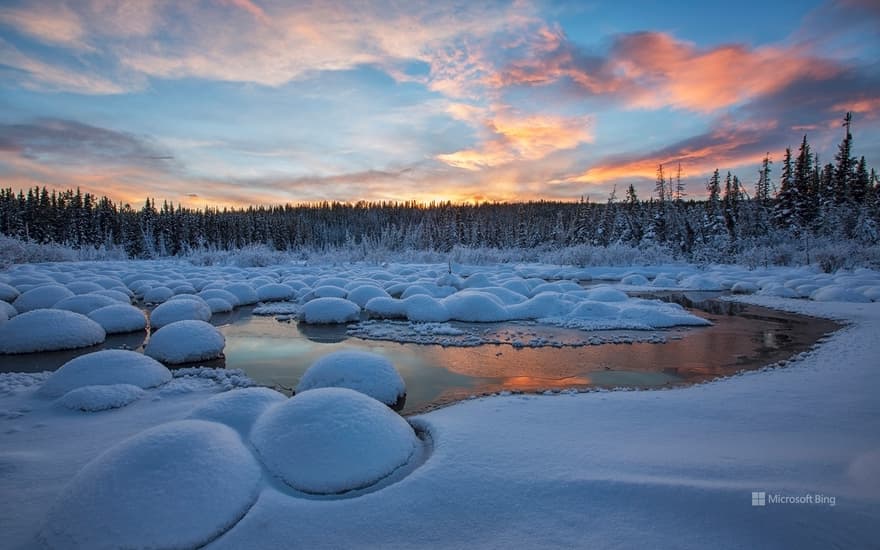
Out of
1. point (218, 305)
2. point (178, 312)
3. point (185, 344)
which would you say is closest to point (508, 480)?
point (185, 344)

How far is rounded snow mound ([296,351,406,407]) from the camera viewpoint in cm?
450

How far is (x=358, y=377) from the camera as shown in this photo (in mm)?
4559

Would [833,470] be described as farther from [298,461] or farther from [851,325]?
[851,325]

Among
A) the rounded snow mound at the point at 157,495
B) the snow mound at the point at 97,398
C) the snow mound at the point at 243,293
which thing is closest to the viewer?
the rounded snow mound at the point at 157,495

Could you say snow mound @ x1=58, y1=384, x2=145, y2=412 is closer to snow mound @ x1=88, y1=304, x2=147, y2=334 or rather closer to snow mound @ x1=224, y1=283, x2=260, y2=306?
snow mound @ x1=88, y1=304, x2=147, y2=334

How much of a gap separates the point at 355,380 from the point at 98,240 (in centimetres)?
4865

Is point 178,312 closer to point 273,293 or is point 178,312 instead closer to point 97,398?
point 273,293

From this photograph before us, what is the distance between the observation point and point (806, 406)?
3873 millimetres

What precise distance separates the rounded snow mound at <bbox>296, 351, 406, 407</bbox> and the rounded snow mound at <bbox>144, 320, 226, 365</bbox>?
269 centimetres

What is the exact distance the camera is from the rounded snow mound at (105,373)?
176 inches

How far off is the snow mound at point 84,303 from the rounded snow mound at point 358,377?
6.96 meters

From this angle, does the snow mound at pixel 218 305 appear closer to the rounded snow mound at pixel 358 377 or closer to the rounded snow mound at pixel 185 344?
the rounded snow mound at pixel 185 344

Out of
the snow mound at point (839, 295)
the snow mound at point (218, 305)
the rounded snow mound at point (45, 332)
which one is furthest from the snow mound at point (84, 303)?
the snow mound at point (839, 295)

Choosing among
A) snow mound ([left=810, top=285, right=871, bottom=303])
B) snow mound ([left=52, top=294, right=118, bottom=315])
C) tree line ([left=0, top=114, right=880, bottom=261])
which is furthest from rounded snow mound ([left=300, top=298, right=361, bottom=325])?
tree line ([left=0, top=114, right=880, bottom=261])
